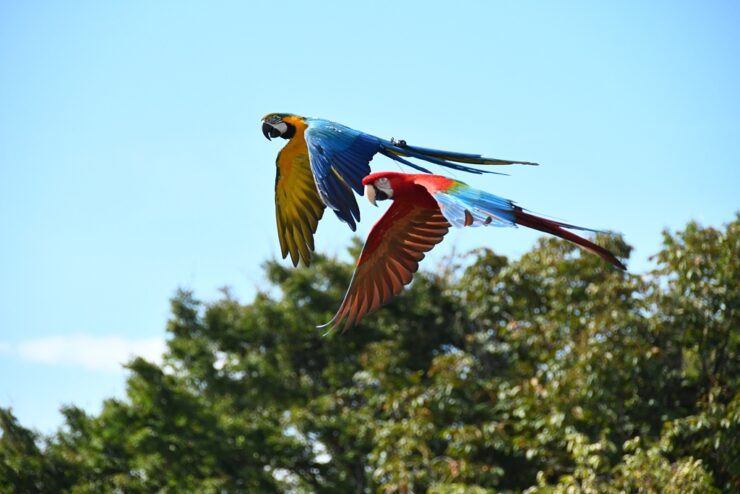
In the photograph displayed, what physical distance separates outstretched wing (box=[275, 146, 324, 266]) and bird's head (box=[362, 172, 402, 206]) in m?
0.38

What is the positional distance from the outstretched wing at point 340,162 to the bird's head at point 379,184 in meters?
0.06

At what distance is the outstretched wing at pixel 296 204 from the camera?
10.5 feet

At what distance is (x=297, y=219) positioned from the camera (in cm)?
321

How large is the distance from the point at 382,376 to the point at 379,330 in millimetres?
1458

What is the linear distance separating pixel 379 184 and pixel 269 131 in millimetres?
474

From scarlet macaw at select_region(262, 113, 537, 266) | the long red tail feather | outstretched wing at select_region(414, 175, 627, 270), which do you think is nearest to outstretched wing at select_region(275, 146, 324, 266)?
scarlet macaw at select_region(262, 113, 537, 266)

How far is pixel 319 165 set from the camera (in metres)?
2.70

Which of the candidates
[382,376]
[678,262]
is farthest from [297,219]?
[382,376]

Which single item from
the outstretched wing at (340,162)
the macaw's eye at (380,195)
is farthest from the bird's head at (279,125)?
the macaw's eye at (380,195)

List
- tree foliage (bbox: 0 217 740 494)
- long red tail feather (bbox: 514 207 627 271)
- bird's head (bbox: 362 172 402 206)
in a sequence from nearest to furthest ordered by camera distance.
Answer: long red tail feather (bbox: 514 207 627 271)
bird's head (bbox: 362 172 402 206)
tree foliage (bbox: 0 217 740 494)

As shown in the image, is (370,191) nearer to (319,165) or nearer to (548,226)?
(319,165)

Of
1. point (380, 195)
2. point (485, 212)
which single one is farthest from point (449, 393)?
point (485, 212)

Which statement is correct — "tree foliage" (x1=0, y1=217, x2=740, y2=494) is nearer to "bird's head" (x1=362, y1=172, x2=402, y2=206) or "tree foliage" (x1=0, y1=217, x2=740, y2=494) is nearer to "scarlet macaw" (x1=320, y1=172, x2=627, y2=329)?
"scarlet macaw" (x1=320, y1=172, x2=627, y2=329)

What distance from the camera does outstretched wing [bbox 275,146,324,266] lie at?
319 centimetres
